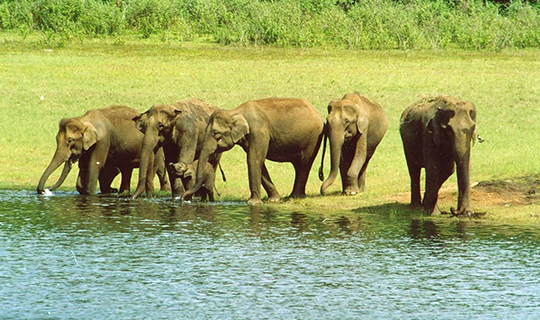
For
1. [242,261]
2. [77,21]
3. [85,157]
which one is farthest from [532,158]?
[77,21]

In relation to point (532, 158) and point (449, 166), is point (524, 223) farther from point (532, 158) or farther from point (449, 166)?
point (532, 158)

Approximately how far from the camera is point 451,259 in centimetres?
1380

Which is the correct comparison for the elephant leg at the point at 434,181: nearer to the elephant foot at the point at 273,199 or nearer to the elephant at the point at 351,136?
the elephant at the point at 351,136

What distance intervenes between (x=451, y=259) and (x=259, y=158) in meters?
6.09

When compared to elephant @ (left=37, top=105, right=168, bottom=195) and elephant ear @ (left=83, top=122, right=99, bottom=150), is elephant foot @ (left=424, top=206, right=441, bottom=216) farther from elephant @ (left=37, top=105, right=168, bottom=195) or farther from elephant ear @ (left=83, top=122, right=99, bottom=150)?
elephant ear @ (left=83, top=122, right=99, bottom=150)

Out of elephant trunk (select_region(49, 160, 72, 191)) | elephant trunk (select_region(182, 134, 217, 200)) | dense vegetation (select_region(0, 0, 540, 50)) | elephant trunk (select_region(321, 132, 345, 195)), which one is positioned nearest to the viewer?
elephant trunk (select_region(182, 134, 217, 200))

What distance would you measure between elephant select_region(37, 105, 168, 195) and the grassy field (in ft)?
3.88

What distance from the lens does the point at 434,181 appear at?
17031 millimetres

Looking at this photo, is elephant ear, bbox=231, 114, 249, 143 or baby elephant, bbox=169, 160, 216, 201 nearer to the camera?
elephant ear, bbox=231, 114, 249, 143

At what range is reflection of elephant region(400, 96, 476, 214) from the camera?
1648cm

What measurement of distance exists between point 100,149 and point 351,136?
194 inches

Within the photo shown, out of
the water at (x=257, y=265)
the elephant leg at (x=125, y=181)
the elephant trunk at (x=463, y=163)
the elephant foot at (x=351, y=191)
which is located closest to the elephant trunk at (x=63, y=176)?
the elephant leg at (x=125, y=181)

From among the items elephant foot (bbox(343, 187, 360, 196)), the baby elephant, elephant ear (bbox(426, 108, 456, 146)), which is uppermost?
elephant ear (bbox(426, 108, 456, 146))

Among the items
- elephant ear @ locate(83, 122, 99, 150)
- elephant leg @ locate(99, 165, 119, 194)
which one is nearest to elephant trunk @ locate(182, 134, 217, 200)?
elephant ear @ locate(83, 122, 99, 150)
